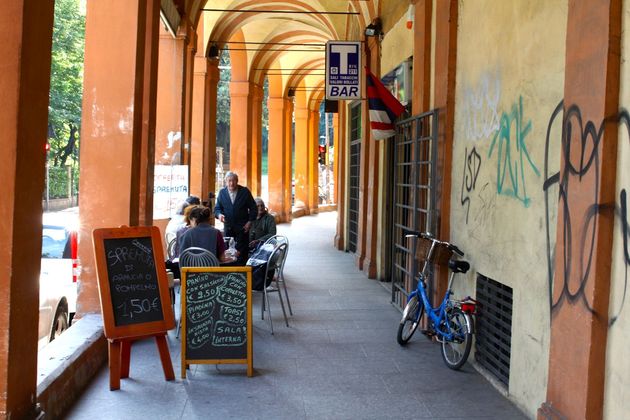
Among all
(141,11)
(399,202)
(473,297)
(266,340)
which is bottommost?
(266,340)

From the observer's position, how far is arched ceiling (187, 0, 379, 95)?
1325 cm

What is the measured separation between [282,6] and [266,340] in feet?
41.1

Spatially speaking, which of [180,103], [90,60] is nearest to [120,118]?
[90,60]

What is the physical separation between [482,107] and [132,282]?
317 centimetres

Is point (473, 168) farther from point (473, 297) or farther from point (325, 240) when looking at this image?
point (325, 240)

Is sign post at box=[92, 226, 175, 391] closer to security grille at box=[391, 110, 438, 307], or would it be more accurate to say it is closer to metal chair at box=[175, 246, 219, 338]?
metal chair at box=[175, 246, 219, 338]

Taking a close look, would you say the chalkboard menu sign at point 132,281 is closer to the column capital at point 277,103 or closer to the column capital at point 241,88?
the column capital at point 241,88

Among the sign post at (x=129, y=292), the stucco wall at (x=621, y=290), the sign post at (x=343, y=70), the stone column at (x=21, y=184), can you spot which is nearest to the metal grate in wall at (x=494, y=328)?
the stucco wall at (x=621, y=290)

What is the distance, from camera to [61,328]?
22.2 ft

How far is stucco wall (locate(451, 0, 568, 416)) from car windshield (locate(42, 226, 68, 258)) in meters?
4.51

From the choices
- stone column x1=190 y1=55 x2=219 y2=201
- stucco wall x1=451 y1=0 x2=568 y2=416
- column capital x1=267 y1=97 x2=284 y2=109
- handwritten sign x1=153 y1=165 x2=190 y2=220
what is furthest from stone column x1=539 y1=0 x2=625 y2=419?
column capital x1=267 y1=97 x2=284 y2=109

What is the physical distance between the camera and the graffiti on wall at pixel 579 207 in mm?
3383

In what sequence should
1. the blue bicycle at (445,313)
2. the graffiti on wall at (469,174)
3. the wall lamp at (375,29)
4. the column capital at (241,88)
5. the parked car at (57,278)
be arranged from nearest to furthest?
the blue bicycle at (445,313) < the graffiti on wall at (469,174) < the parked car at (57,278) < the wall lamp at (375,29) < the column capital at (241,88)

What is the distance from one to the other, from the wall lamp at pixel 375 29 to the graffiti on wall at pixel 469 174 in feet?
16.9
